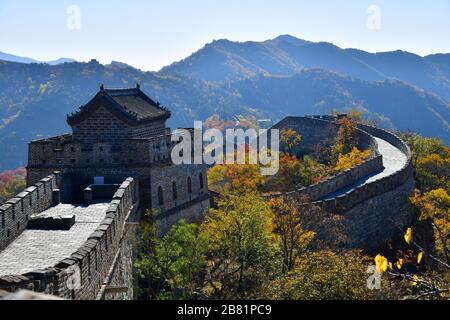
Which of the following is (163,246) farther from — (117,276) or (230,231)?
(117,276)

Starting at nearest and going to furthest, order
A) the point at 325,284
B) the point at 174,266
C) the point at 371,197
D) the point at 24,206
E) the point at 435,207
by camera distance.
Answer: the point at 325,284, the point at 24,206, the point at 174,266, the point at 371,197, the point at 435,207

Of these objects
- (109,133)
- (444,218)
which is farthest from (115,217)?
(444,218)

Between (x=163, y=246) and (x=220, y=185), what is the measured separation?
946 inches

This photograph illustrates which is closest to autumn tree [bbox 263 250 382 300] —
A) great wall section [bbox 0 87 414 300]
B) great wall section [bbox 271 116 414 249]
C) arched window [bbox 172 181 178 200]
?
great wall section [bbox 0 87 414 300]

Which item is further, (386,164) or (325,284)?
(386,164)

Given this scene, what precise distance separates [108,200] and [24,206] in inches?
172

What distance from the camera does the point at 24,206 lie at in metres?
18.8

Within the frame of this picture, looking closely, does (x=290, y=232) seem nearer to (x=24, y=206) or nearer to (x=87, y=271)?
(x=24, y=206)

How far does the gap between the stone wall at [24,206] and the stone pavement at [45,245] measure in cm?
23

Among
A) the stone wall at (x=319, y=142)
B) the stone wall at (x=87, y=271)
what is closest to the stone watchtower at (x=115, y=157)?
the stone wall at (x=319, y=142)

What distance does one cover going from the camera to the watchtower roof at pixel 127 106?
25875 mm

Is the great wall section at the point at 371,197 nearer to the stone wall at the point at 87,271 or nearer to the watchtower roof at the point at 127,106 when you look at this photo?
the watchtower roof at the point at 127,106

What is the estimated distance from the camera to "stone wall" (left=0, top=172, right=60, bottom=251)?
16.8m

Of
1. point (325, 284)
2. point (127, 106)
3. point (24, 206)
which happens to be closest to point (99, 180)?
point (127, 106)
